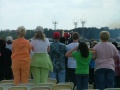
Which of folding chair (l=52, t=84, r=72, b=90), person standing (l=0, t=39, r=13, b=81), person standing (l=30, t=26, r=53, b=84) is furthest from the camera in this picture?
person standing (l=0, t=39, r=13, b=81)

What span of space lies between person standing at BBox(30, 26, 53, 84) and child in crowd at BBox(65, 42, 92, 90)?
0.78 metres

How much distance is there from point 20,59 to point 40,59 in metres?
0.54

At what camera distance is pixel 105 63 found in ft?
29.0

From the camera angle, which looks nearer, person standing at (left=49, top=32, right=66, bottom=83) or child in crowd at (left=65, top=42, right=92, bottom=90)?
child in crowd at (left=65, top=42, right=92, bottom=90)

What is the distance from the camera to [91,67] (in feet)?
37.7

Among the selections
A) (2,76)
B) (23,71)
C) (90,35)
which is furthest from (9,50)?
(90,35)

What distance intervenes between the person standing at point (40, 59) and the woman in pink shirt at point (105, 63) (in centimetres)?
136

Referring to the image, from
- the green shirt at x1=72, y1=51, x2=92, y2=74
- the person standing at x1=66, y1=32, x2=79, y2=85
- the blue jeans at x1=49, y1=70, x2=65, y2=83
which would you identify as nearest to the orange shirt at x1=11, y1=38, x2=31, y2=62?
the green shirt at x1=72, y1=51, x2=92, y2=74

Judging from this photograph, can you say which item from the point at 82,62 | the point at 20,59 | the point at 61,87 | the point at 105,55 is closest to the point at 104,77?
the point at 105,55

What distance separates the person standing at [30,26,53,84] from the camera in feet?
31.1

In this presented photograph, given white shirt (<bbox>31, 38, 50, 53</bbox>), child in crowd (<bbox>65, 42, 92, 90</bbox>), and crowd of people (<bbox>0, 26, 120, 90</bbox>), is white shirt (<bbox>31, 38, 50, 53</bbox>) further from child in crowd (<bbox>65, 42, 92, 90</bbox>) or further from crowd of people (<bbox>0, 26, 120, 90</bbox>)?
child in crowd (<bbox>65, 42, 92, 90</bbox>)

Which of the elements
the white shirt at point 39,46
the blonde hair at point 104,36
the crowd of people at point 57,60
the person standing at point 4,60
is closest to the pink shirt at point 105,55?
the crowd of people at point 57,60

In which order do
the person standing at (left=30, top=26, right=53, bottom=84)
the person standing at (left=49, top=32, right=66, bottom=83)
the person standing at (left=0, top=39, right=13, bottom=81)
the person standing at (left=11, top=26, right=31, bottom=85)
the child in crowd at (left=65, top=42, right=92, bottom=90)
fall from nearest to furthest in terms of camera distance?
the child in crowd at (left=65, top=42, right=92, bottom=90) → the person standing at (left=11, top=26, right=31, bottom=85) → the person standing at (left=30, top=26, right=53, bottom=84) → the person standing at (left=49, top=32, right=66, bottom=83) → the person standing at (left=0, top=39, right=13, bottom=81)

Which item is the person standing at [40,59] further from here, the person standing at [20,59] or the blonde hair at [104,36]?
the blonde hair at [104,36]
